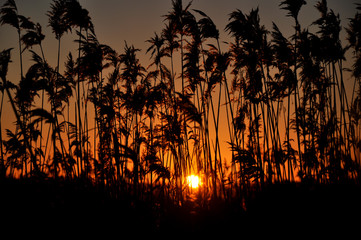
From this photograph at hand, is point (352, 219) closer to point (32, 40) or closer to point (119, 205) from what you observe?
point (119, 205)

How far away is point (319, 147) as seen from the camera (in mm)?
7867

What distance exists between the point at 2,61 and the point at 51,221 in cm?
623

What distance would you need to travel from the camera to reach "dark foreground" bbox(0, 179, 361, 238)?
4.37 m

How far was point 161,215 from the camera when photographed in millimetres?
5574

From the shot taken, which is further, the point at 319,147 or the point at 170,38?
the point at 170,38

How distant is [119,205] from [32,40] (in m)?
7.66

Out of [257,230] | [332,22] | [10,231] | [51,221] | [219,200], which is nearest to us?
[10,231]

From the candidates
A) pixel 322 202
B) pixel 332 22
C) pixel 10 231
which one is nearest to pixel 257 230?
pixel 322 202

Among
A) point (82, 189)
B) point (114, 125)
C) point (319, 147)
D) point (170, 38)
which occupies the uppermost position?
point (170, 38)

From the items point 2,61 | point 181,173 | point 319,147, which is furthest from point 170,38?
point 319,147

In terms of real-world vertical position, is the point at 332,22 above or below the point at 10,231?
above

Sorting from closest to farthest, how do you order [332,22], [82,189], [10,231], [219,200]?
[10,231]
[82,189]
[219,200]
[332,22]

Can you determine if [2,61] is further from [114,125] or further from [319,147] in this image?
[319,147]

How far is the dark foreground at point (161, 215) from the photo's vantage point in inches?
172
